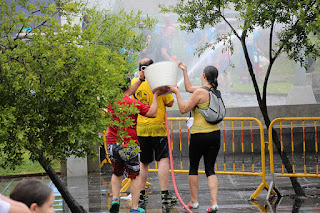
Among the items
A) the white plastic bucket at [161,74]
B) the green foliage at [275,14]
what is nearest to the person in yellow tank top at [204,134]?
the white plastic bucket at [161,74]

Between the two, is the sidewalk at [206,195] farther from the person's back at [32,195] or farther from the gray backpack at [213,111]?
the person's back at [32,195]

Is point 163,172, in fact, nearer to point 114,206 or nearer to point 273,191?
point 114,206

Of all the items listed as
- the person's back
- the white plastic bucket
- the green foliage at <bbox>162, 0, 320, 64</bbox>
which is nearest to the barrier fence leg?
the green foliage at <bbox>162, 0, 320, 64</bbox>

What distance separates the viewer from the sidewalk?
25.0 feet

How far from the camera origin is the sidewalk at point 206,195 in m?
7.61

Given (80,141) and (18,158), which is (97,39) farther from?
(18,158)

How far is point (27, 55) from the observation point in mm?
5262

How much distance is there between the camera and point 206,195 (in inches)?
340

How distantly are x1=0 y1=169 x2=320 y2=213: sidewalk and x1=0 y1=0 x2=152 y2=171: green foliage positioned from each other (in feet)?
7.87

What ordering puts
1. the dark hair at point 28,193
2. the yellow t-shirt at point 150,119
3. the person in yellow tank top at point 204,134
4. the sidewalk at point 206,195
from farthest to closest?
the yellow t-shirt at point 150,119 < the sidewalk at point 206,195 < the person in yellow tank top at point 204,134 < the dark hair at point 28,193

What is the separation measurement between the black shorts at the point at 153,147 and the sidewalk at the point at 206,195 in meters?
0.64

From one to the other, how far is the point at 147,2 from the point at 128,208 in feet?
40.8

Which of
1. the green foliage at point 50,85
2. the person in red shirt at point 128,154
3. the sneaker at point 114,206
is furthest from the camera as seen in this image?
the sneaker at point 114,206

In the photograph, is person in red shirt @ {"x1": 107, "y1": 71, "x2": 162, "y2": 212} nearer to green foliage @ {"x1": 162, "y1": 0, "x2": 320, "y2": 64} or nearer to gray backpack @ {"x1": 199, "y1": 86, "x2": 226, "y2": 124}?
gray backpack @ {"x1": 199, "y1": 86, "x2": 226, "y2": 124}
